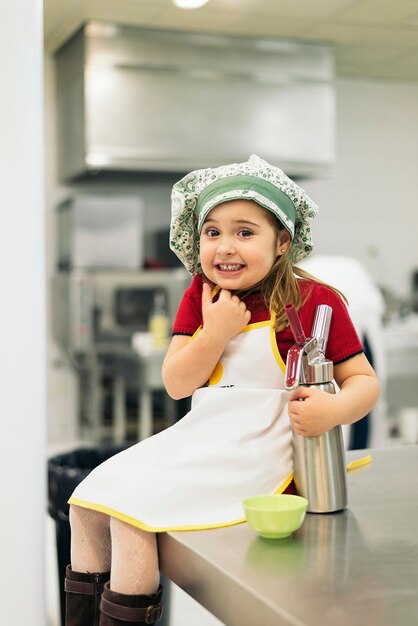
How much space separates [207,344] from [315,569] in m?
0.27

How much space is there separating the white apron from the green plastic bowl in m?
0.06

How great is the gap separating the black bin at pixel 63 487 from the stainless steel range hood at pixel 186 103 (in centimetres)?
205

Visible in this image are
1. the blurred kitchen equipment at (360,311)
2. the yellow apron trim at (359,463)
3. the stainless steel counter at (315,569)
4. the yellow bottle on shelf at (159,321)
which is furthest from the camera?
the yellow bottle on shelf at (159,321)

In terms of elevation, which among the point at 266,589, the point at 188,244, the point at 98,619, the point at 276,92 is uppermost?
the point at 276,92

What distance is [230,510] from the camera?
895 millimetres

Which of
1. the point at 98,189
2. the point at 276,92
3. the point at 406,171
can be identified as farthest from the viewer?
the point at 98,189

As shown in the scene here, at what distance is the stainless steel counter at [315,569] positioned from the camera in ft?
2.24

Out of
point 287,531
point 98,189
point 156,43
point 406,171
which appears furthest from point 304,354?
point 98,189

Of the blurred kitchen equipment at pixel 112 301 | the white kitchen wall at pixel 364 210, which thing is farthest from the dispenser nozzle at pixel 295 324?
the blurred kitchen equipment at pixel 112 301

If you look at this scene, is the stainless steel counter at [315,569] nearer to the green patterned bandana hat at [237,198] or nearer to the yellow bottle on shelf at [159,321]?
the green patterned bandana hat at [237,198]

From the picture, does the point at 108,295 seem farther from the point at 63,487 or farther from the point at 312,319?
the point at 312,319

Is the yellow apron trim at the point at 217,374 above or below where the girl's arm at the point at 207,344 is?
below

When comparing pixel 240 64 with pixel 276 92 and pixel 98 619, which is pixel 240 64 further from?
pixel 98 619

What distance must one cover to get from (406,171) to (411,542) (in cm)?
240
